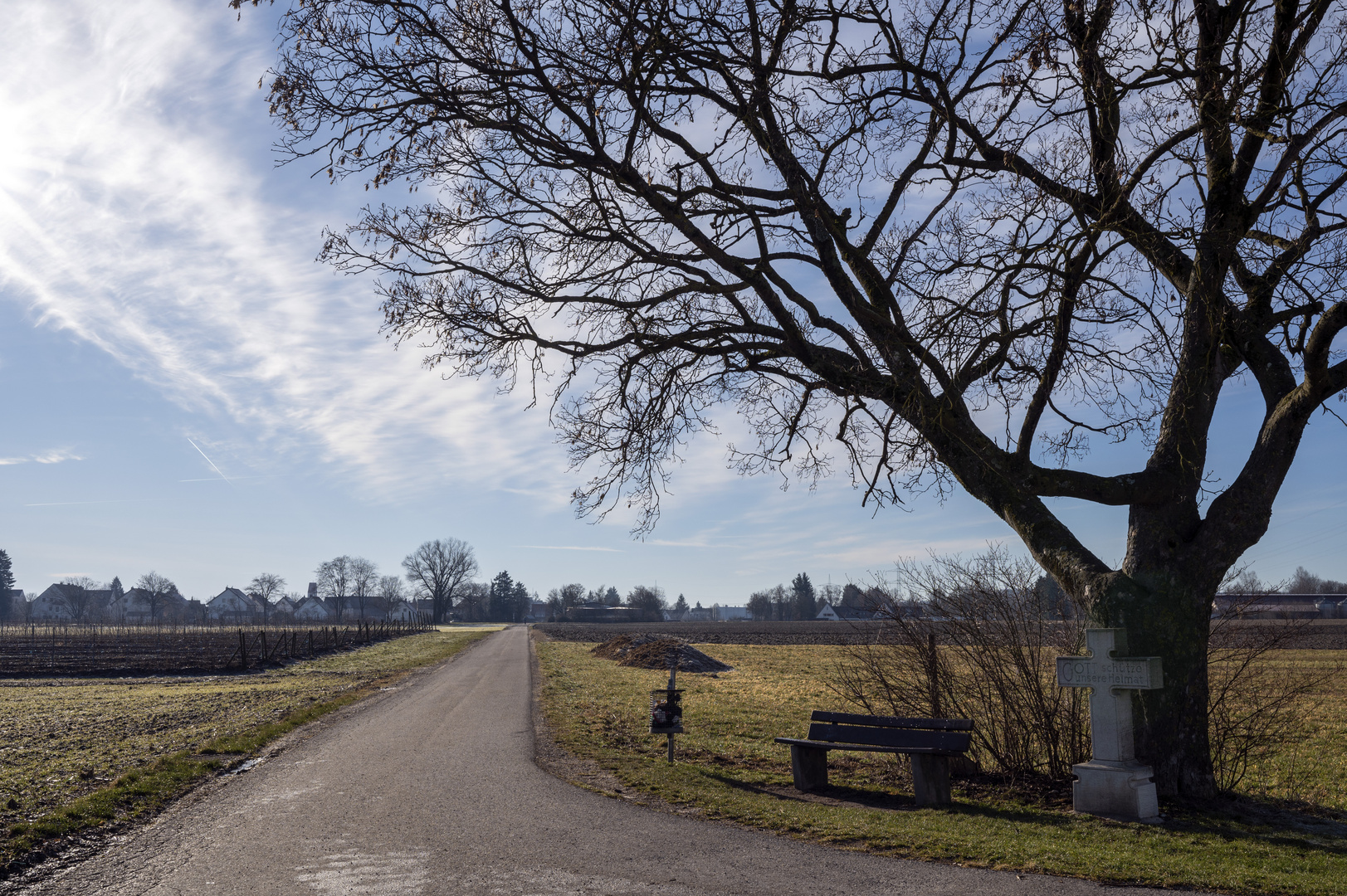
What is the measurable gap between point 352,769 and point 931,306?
8498 mm

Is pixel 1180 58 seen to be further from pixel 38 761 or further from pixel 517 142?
pixel 38 761

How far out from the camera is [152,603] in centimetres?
15288

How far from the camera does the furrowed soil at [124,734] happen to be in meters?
8.35

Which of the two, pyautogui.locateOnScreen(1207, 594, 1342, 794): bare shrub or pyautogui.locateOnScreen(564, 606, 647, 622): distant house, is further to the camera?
pyautogui.locateOnScreen(564, 606, 647, 622): distant house

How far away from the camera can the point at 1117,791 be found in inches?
309

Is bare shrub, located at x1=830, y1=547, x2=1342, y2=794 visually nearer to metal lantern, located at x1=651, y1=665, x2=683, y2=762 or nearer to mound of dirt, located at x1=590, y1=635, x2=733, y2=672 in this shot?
metal lantern, located at x1=651, y1=665, x2=683, y2=762

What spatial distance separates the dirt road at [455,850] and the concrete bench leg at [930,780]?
2132 mm

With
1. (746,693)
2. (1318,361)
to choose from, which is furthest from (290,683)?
(1318,361)

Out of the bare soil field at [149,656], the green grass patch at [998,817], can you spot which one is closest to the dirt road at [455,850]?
the green grass patch at [998,817]

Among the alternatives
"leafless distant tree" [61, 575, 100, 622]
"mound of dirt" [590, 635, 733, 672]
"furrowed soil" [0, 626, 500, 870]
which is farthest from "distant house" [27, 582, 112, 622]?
"furrowed soil" [0, 626, 500, 870]

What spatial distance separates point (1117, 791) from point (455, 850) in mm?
5740

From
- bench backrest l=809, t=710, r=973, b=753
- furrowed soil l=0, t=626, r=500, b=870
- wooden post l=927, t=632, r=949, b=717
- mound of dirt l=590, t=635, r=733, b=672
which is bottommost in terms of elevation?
mound of dirt l=590, t=635, r=733, b=672

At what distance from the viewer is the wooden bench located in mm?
8664

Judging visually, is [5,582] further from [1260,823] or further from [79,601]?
[1260,823]
